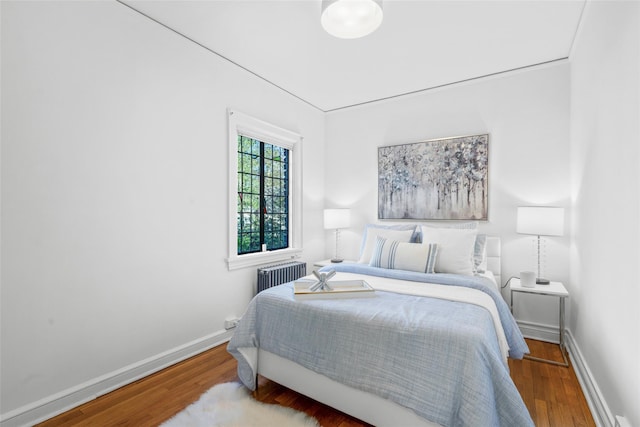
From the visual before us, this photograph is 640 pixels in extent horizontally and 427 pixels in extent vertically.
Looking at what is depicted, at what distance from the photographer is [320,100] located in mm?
4020

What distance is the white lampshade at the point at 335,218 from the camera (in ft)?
13.0

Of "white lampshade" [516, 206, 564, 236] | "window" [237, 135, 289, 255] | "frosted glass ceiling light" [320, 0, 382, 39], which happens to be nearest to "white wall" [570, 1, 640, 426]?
"white lampshade" [516, 206, 564, 236]

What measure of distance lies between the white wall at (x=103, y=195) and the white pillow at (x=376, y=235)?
1.43 m

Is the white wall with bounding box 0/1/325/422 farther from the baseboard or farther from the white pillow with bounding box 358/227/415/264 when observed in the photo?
the baseboard

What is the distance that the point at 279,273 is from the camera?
3404 mm

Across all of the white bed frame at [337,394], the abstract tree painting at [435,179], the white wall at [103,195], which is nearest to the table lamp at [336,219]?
the abstract tree painting at [435,179]

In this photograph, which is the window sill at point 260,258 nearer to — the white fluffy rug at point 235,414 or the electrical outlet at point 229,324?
the electrical outlet at point 229,324

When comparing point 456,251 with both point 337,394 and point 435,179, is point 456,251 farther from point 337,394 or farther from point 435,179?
point 337,394

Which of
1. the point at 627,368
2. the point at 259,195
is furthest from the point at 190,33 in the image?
the point at 627,368

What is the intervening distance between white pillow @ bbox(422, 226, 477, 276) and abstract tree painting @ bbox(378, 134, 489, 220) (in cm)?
67

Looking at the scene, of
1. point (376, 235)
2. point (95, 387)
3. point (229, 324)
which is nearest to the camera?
point (95, 387)

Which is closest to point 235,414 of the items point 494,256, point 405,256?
point 405,256

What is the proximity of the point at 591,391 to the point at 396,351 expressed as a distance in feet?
4.58

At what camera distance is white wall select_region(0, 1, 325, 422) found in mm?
1760
